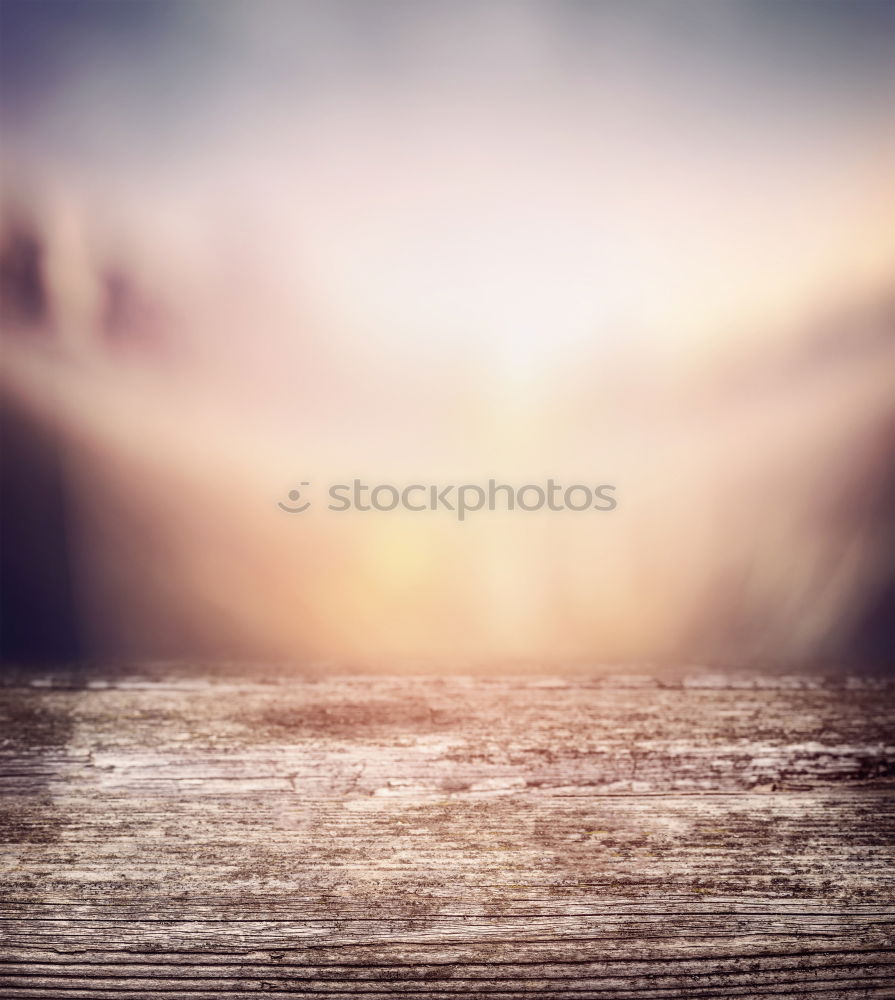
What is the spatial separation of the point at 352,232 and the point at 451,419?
293 millimetres

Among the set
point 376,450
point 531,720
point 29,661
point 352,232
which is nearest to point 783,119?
point 352,232

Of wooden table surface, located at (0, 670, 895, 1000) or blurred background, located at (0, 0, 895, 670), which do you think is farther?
blurred background, located at (0, 0, 895, 670)

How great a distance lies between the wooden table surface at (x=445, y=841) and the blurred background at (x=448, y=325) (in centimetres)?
15

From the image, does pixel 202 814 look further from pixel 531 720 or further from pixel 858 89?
pixel 858 89

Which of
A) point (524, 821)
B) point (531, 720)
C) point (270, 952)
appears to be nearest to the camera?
point (270, 952)

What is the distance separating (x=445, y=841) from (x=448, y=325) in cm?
66

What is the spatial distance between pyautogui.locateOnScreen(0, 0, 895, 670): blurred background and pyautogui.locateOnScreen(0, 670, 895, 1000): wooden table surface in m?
0.15

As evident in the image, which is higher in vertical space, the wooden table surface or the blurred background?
the blurred background

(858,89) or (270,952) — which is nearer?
(270,952)

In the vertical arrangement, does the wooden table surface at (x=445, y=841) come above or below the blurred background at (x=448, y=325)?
below

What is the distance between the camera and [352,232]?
40.6 inches

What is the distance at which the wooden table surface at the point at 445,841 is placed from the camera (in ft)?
2.09

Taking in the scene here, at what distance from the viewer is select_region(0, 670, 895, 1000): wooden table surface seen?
0.64m

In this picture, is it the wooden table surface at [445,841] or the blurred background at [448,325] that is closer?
the wooden table surface at [445,841]
